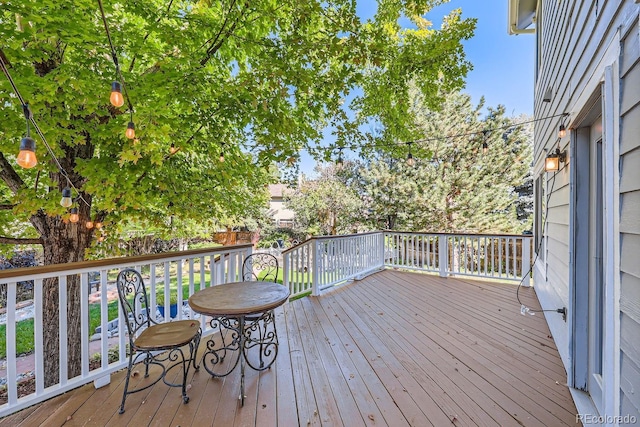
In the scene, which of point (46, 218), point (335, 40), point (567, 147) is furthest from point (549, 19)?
point (46, 218)

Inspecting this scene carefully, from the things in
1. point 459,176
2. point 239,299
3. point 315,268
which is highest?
point 459,176

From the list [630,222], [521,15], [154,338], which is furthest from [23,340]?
[521,15]

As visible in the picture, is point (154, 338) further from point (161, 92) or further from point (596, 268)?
point (596, 268)

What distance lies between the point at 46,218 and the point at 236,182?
2464 millimetres

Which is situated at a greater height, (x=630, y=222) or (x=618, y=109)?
(x=618, y=109)

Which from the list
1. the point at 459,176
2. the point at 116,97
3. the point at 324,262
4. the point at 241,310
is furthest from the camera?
the point at 459,176

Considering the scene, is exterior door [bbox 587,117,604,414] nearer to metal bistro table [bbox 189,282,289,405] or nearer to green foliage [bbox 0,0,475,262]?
metal bistro table [bbox 189,282,289,405]

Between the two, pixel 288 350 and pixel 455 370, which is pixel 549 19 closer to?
pixel 455 370

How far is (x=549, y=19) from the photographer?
3.36m

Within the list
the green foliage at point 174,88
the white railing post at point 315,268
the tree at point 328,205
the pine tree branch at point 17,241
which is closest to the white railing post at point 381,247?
the white railing post at point 315,268

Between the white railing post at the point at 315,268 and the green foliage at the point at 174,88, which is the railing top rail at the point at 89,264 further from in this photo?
the white railing post at the point at 315,268

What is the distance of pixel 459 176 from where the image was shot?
11.3 m

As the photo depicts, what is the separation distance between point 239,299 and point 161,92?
7.13ft

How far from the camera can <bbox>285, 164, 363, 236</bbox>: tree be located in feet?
41.3
